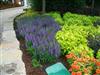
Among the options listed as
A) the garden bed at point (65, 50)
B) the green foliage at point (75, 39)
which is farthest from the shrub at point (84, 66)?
the green foliage at point (75, 39)

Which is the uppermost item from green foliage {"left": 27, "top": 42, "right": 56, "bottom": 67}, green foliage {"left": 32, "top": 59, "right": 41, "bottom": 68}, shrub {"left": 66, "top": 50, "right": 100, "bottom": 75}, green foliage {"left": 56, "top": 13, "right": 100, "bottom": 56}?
shrub {"left": 66, "top": 50, "right": 100, "bottom": 75}

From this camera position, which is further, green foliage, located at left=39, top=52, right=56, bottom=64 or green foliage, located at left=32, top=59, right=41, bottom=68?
green foliage, located at left=39, top=52, right=56, bottom=64

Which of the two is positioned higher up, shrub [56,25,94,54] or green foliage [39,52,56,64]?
shrub [56,25,94,54]

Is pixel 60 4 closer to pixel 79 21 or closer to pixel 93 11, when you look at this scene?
pixel 93 11

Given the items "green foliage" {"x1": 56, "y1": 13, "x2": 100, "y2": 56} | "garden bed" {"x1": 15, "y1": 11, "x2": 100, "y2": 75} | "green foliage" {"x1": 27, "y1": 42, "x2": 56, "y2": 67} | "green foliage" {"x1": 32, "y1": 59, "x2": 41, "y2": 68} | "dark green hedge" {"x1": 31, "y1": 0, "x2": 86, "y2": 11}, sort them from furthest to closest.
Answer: "dark green hedge" {"x1": 31, "y1": 0, "x2": 86, "y2": 11} < "green foliage" {"x1": 56, "y1": 13, "x2": 100, "y2": 56} < "green foliage" {"x1": 27, "y1": 42, "x2": 56, "y2": 67} < "green foliage" {"x1": 32, "y1": 59, "x2": 41, "y2": 68} < "garden bed" {"x1": 15, "y1": 11, "x2": 100, "y2": 75}

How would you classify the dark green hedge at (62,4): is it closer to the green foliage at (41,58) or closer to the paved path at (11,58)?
the paved path at (11,58)

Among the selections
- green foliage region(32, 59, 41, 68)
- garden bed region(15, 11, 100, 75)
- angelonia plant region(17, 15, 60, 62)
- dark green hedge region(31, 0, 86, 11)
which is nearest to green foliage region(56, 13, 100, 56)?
garden bed region(15, 11, 100, 75)

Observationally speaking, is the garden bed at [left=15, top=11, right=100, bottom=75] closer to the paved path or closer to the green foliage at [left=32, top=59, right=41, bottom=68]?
the green foliage at [left=32, top=59, right=41, bottom=68]

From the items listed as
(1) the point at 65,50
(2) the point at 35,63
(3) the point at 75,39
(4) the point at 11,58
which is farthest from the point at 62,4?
(2) the point at 35,63

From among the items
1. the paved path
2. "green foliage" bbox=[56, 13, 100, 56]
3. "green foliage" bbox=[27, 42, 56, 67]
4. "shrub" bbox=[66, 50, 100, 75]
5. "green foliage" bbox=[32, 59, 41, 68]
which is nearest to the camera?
"shrub" bbox=[66, 50, 100, 75]

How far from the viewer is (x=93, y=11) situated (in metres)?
18.9

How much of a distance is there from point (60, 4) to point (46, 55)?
447 inches

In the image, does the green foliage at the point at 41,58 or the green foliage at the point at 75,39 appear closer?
the green foliage at the point at 41,58

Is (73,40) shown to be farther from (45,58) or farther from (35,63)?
(35,63)
